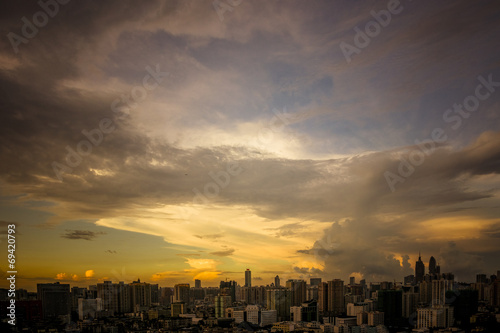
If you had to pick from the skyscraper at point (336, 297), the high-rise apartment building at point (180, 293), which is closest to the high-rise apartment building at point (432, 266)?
the skyscraper at point (336, 297)

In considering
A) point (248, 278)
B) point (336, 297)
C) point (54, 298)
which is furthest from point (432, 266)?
point (54, 298)

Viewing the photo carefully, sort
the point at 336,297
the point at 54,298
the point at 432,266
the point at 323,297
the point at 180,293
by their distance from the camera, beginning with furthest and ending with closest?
the point at 432,266 → the point at 180,293 → the point at 323,297 → the point at 336,297 → the point at 54,298

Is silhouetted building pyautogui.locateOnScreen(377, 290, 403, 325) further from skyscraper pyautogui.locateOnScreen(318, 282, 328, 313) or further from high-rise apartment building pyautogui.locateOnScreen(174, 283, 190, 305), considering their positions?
high-rise apartment building pyautogui.locateOnScreen(174, 283, 190, 305)

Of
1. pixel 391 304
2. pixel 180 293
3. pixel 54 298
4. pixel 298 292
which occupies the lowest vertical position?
pixel 180 293

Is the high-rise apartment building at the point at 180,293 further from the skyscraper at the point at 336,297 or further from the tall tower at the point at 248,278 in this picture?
the skyscraper at the point at 336,297

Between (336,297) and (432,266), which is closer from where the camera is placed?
(336,297)

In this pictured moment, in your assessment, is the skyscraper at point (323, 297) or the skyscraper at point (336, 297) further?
the skyscraper at point (323, 297)

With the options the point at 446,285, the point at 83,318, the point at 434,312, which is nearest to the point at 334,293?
the point at 446,285

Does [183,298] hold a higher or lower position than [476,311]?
lower

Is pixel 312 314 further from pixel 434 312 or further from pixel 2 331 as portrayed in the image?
pixel 2 331

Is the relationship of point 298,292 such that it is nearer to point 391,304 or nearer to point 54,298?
point 391,304

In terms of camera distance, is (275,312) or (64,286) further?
(275,312)
